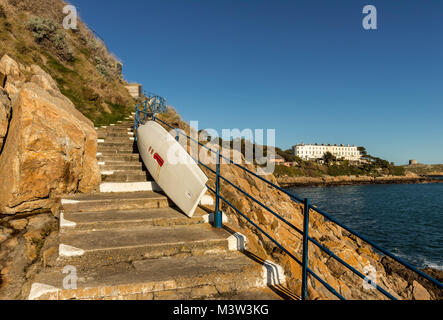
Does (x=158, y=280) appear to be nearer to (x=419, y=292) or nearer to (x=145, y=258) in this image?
(x=145, y=258)

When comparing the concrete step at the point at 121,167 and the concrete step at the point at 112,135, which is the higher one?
the concrete step at the point at 112,135

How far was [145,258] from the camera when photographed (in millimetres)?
3467

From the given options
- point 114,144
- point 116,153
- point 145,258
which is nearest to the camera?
point 145,258

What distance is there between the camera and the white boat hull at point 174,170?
4496 mm

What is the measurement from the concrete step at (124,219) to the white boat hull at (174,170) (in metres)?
0.20

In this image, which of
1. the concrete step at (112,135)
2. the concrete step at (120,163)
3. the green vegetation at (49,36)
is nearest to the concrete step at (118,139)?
the concrete step at (112,135)

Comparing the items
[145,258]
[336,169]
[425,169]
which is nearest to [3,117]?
[145,258]

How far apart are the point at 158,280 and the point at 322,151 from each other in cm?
14373

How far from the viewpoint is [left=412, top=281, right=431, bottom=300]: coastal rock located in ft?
35.6

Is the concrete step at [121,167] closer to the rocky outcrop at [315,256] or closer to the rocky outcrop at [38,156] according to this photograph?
the rocky outcrop at [38,156]
